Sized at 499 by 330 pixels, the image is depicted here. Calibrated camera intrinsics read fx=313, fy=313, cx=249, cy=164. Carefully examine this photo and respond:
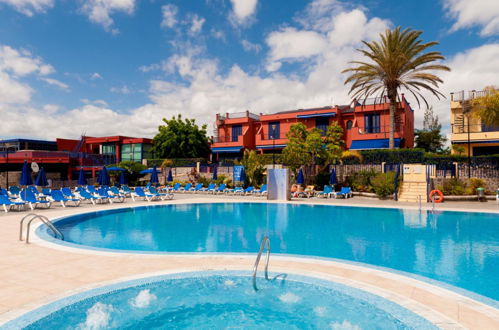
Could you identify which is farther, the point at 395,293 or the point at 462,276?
the point at 462,276

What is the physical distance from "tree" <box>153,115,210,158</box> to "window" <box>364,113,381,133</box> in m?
19.6

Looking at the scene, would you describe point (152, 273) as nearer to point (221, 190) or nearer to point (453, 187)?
point (453, 187)

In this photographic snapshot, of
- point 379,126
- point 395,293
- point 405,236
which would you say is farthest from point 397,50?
point 395,293

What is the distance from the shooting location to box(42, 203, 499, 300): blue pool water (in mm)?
7469

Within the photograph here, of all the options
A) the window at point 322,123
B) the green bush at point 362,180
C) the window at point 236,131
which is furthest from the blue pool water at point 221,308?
the window at point 236,131

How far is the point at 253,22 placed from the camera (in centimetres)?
1870

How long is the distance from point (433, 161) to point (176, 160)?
2549 centimetres

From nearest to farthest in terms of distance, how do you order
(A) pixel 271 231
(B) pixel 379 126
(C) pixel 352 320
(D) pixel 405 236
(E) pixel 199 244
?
(C) pixel 352 320, (E) pixel 199 244, (D) pixel 405 236, (A) pixel 271 231, (B) pixel 379 126

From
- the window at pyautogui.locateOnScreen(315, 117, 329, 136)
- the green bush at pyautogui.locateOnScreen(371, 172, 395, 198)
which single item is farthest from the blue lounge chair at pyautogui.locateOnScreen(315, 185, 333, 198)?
the window at pyautogui.locateOnScreen(315, 117, 329, 136)

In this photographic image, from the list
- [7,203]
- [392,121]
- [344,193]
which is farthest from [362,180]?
[7,203]

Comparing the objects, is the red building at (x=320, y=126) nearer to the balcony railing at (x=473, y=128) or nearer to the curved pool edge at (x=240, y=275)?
the balcony railing at (x=473, y=128)

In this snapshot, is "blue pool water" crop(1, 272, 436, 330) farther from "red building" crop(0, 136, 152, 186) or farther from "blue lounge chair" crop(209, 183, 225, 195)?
"red building" crop(0, 136, 152, 186)

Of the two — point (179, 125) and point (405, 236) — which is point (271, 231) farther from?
point (179, 125)

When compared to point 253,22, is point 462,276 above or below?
below
